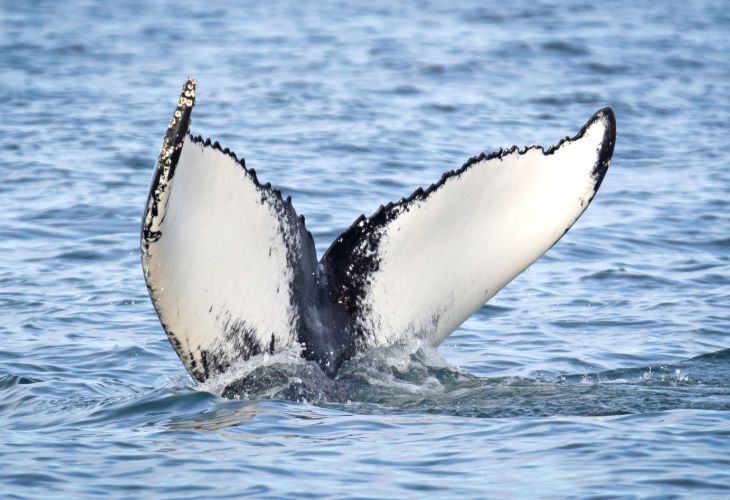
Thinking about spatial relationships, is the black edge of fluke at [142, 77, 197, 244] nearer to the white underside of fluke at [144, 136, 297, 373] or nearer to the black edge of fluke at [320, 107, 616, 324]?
the white underside of fluke at [144, 136, 297, 373]

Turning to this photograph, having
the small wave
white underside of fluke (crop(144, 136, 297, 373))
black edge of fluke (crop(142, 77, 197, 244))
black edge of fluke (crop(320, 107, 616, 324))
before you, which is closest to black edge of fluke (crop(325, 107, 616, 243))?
black edge of fluke (crop(320, 107, 616, 324))

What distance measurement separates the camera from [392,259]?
614 centimetres

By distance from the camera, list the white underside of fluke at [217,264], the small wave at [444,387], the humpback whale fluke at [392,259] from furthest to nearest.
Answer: the small wave at [444,387]
the humpback whale fluke at [392,259]
the white underside of fluke at [217,264]

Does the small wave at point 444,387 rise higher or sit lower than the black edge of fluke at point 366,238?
lower

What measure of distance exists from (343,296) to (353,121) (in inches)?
409

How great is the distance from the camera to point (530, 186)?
6.12 meters

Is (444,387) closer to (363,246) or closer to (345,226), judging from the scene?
(363,246)

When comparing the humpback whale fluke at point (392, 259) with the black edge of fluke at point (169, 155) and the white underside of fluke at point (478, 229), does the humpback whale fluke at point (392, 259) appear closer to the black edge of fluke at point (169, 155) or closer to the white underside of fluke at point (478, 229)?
the white underside of fluke at point (478, 229)

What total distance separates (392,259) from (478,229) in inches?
15.6

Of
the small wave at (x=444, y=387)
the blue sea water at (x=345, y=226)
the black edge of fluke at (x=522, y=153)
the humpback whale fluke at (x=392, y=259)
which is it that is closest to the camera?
the humpback whale fluke at (x=392, y=259)

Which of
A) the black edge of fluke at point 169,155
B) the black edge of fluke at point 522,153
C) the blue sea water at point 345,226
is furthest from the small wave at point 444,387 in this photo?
the black edge of fluke at point 169,155

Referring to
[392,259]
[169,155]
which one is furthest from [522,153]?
[169,155]

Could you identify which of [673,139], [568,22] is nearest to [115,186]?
[673,139]

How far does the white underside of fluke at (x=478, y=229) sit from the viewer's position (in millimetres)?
6086
